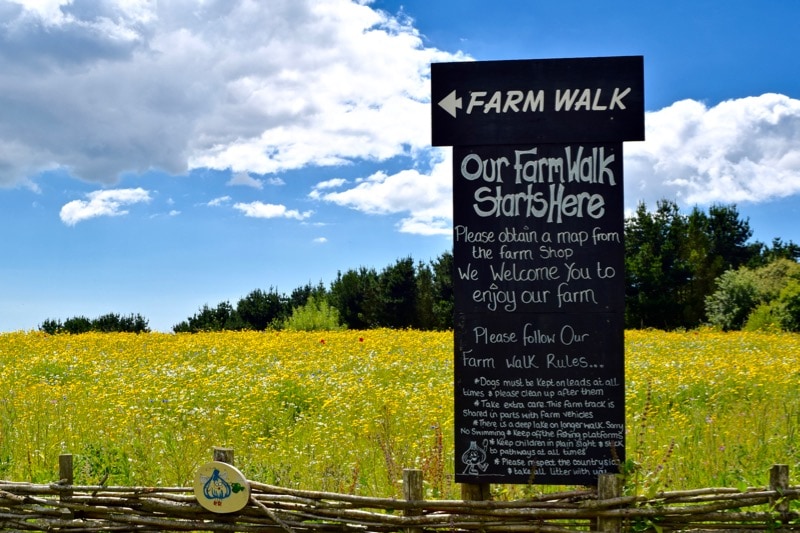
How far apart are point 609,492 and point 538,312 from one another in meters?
1.15

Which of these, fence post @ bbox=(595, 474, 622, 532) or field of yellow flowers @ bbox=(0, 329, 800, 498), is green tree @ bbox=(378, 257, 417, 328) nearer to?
field of yellow flowers @ bbox=(0, 329, 800, 498)

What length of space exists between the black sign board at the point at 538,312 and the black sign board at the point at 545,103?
9cm

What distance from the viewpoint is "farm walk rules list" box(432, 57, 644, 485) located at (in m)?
4.73

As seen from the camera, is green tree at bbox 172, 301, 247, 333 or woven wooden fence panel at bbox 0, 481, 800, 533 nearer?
woven wooden fence panel at bbox 0, 481, 800, 533

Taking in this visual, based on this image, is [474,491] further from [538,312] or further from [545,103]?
[545,103]

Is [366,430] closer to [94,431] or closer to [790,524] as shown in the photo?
[94,431]

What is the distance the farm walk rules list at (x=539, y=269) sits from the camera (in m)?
4.73

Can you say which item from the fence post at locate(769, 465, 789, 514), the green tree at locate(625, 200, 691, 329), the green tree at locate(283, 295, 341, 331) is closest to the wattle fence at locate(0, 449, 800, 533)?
the fence post at locate(769, 465, 789, 514)

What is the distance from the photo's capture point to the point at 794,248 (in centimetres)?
4825

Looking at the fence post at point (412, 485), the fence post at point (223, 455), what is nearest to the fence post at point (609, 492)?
the fence post at point (412, 485)

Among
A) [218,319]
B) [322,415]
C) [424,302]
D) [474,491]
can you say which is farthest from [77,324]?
[474,491]

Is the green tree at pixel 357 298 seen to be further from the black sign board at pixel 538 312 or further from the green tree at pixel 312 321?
the black sign board at pixel 538 312

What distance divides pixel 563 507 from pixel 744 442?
4020mm

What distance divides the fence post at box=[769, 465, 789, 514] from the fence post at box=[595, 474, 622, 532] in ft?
3.03
